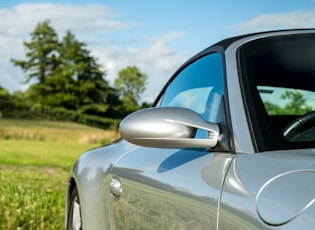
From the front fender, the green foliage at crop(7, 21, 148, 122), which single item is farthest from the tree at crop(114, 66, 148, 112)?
the front fender

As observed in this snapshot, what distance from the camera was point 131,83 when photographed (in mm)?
106750

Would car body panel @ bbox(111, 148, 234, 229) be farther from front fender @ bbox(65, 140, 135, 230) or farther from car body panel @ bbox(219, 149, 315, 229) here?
front fender @ bbox(65, 140, 135, 230)

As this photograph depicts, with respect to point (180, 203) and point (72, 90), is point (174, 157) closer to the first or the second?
point (180, 203)

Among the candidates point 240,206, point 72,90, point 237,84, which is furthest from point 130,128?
point 72,90

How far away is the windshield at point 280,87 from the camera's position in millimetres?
2334

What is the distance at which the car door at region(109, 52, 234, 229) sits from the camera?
7.47ft

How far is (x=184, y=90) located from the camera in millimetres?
3309

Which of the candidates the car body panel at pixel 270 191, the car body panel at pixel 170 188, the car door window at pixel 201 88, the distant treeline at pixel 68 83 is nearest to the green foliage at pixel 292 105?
the car door window at pixel 201 88

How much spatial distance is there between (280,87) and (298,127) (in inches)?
19.5

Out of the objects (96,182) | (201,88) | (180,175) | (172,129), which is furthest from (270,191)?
(96,182)

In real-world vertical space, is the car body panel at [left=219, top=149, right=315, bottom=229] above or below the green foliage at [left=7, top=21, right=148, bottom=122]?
above

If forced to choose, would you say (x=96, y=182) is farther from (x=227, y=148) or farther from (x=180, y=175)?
(x=227, y=148)

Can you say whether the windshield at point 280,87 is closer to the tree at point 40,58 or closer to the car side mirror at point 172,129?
the car side mirror at point 172,129

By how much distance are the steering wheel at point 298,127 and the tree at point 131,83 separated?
9923 centimetres
